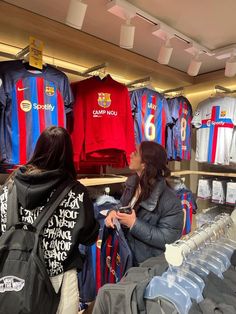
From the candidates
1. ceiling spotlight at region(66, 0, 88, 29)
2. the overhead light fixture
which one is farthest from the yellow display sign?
the overhead light fixture

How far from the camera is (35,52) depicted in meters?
1.62

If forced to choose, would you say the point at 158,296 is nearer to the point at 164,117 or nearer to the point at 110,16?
the point at 110,16

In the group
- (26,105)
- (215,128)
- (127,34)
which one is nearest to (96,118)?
(26,105)

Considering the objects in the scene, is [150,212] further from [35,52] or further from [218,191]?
[218,191]

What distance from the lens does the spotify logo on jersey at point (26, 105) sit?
161cm

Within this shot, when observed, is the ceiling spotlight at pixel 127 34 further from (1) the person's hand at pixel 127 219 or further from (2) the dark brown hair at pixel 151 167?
(1) the person's hand at pixel 127 219

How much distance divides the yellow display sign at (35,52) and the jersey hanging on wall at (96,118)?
390mm

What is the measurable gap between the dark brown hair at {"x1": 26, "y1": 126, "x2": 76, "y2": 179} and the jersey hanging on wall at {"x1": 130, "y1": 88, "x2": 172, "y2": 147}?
1.18 m

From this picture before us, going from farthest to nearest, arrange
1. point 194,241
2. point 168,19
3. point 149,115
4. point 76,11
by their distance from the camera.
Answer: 1. point 149,115
2. point 168,19
3. point 76,11
4. point 194,241

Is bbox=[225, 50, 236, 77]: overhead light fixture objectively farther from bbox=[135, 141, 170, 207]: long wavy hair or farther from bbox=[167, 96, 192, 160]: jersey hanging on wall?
bbox=[135, 141, 170, 207]: long wavy hair

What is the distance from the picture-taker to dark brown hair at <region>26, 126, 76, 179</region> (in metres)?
1.12

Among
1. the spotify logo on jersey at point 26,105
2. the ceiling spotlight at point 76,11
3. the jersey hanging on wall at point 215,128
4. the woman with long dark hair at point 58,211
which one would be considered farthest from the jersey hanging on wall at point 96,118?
the jersey hanging on wall at point 215,128

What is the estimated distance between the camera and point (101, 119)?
1.97 m

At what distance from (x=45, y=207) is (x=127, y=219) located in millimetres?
472
